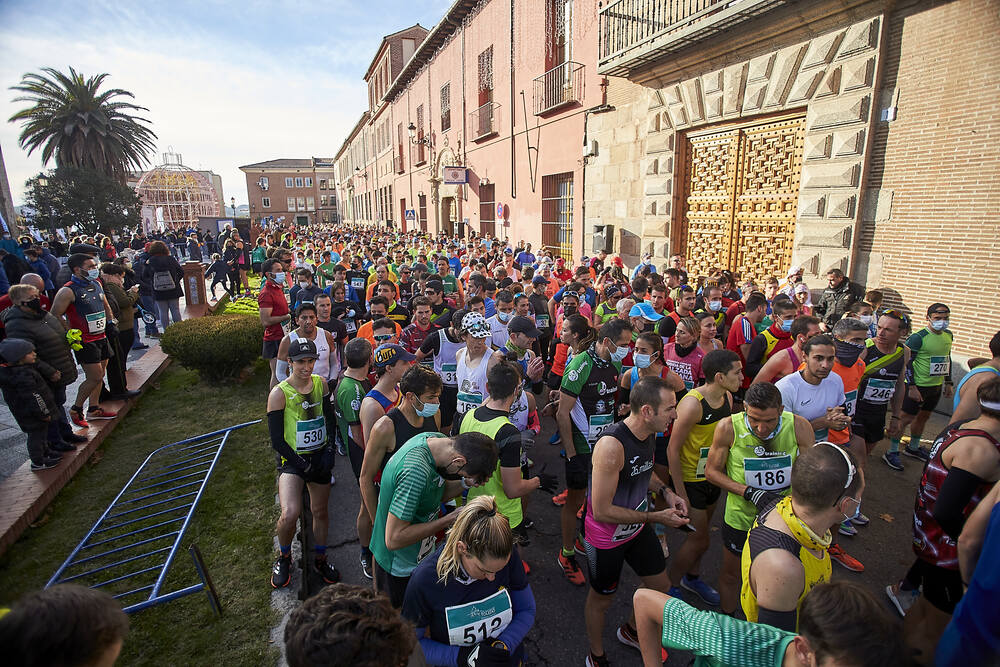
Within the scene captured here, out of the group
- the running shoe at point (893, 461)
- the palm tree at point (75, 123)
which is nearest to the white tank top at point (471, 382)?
the running shoe at point (893, 461)

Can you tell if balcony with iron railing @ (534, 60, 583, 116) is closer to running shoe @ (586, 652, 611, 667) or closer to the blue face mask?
the blue face mask

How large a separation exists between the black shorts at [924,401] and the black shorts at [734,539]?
403 cm

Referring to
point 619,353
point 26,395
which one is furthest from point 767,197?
point 26,395

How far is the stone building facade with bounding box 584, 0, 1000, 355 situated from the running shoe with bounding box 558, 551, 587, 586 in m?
7.25

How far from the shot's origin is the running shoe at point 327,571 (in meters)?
4.13

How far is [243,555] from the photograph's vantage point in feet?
14.7

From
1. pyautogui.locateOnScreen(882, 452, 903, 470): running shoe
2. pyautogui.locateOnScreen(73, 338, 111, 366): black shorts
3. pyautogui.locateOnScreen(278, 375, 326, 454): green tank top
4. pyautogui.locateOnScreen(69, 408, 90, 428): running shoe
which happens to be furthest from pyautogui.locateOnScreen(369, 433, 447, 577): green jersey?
pyautogui.locateOnScreen(69, 408, 90, 428): running shoe

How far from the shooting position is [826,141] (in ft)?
28.9

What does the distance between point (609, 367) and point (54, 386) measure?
20.3 ft

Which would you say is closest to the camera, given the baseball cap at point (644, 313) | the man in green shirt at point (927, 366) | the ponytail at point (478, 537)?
the ponytail at point (478, 537)

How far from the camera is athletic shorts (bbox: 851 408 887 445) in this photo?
5.01 meters

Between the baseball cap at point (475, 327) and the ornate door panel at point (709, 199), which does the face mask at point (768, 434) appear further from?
the ornate door panel at point (709, 199)

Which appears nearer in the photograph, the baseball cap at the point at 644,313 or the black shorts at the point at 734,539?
the black shorts at the point at 734,539

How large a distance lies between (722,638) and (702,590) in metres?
2.34
